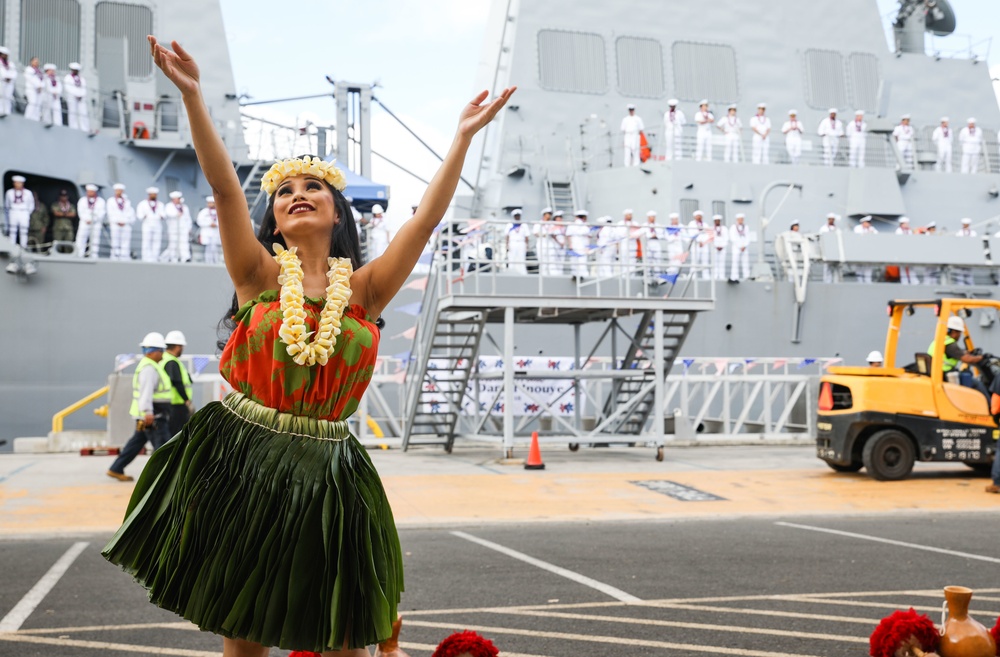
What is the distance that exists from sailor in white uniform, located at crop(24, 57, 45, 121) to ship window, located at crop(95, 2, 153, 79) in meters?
2.59

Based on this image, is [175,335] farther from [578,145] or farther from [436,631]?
[578,145]

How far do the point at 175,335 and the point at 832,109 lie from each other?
2259 cm

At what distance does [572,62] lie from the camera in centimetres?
2761

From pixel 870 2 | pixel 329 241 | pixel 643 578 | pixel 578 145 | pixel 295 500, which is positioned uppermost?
pixel 870 2

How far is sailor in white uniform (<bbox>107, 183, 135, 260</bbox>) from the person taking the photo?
879 inches

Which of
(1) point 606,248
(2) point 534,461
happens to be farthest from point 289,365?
(1) point 606,248

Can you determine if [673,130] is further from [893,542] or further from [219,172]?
[219,172]

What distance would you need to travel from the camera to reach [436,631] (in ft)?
16.8

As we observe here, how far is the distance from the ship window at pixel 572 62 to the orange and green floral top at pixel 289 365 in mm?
25124

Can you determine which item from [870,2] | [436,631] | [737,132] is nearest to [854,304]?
[737,132]

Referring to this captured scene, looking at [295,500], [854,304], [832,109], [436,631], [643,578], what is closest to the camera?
[295,500]

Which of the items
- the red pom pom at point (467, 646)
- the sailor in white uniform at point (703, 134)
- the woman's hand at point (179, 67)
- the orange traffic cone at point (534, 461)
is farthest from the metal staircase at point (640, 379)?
the woman's hand at point (179, 67)

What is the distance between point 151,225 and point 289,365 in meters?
21.1

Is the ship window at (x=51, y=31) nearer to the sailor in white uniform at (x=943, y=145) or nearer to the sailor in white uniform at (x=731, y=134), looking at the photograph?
the sailor in white uniform at (x=731, y=134)
